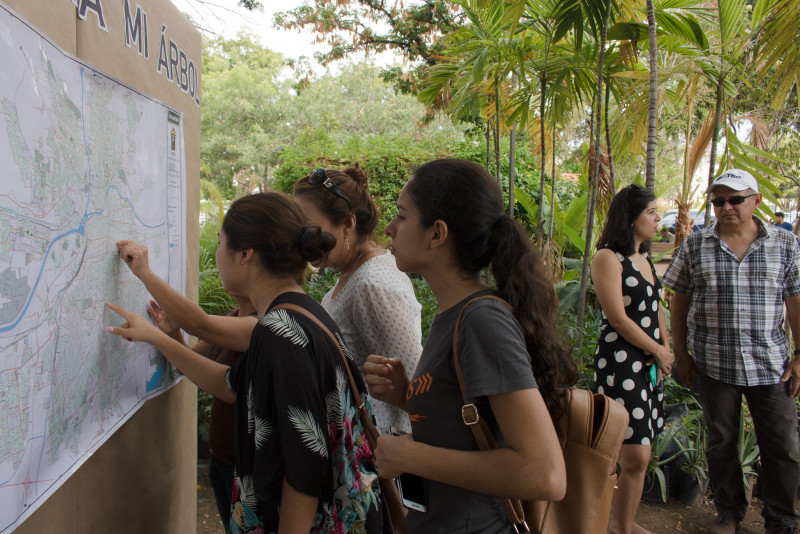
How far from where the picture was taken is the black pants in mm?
3156

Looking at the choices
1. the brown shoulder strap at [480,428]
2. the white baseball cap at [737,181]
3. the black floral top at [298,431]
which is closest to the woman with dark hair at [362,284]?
the black floral top at [298,431]

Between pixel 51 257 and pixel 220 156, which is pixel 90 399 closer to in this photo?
pixel 51 257

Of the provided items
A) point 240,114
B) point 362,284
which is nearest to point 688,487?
point 362,284

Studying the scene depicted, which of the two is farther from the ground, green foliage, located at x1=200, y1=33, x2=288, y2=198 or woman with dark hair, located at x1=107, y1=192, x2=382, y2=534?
green foliage, located at x1=200, y1=33, x2=288, y2=198

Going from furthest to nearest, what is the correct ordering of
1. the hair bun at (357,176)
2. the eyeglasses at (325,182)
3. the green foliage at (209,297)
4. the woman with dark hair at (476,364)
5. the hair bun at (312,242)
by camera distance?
1. the green foliage at (209,297)
2. the hair bun at (357,176)
3. the eyeglasses at (325,182)
4. the hair bun at (312,242)
5. the woman with dark hair at (476,364)

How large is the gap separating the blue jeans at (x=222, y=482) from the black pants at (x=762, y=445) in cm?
283

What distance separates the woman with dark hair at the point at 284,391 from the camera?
142 cm

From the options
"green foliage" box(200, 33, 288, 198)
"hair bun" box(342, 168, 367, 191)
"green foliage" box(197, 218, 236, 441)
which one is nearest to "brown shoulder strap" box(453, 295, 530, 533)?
"hair bun" box(342, 168, 367, 191)

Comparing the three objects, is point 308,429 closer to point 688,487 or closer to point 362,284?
point 362,284

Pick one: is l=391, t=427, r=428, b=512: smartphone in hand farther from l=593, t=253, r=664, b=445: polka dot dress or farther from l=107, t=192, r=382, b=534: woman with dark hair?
l=593, t=253, r=664, b=445: polka dot dress

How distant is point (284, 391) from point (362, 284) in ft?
2.20

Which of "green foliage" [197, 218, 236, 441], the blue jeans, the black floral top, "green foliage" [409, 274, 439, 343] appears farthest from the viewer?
"green foliage" [409, 274, 439, 343]

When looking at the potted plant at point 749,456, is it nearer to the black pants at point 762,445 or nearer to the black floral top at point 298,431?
the black pants at point 762,445

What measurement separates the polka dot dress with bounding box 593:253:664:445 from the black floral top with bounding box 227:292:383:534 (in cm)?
190
